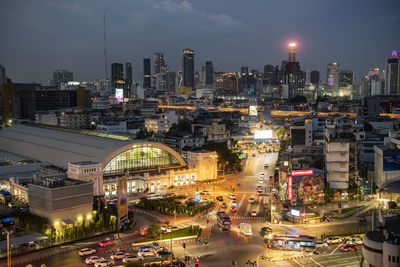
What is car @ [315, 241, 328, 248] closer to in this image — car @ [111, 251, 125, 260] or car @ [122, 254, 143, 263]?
car @ [122, 254, 143, 263]


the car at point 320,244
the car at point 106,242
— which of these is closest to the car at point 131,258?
the car at point 106,242

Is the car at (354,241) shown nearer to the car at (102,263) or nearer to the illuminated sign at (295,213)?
the illuminated sign at (295,213)

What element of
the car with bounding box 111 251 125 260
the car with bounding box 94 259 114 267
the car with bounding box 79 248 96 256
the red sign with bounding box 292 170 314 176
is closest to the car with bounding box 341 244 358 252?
the red sign with bounding box 292 170 314 176

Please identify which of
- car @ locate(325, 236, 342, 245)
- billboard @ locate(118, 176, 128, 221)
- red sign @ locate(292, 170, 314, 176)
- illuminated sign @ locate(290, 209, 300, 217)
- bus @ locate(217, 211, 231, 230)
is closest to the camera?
car @ locate(325, 236, 342, 245)

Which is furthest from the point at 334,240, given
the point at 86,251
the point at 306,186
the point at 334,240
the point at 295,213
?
the point at 86,251

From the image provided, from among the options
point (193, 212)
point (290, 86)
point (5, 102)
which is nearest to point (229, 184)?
point (193, 212)
